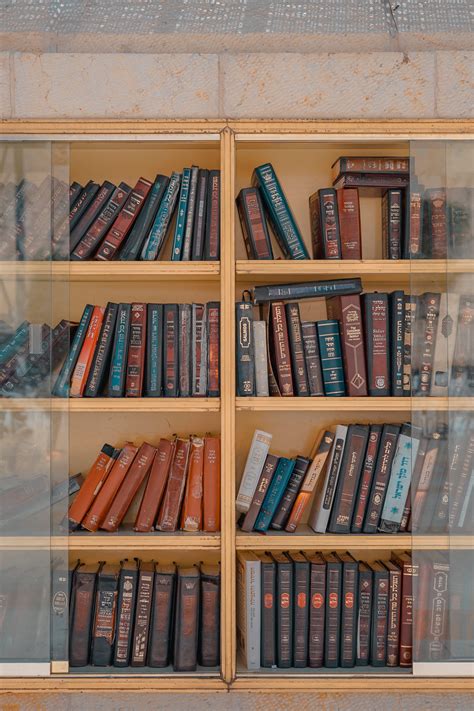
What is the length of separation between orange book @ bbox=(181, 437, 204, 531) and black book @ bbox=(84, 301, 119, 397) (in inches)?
13.2

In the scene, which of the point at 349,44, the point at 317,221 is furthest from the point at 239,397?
the point at 349,44

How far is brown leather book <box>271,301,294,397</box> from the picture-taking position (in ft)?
6.85

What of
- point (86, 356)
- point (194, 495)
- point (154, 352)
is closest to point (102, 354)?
point (86, 356)

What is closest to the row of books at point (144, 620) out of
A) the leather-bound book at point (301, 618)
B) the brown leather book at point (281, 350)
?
the leather-bound book at point (301, 618)

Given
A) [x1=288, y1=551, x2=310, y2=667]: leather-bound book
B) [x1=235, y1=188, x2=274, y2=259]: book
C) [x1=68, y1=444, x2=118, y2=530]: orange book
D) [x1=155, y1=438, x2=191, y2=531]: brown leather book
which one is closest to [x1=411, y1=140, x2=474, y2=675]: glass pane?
[x1=288, y1=551, x2=310, y2=667]: leather-bound book

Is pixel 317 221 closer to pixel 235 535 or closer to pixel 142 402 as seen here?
pixel 142 402

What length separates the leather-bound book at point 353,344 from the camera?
2086 mm

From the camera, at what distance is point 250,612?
2.03 metres

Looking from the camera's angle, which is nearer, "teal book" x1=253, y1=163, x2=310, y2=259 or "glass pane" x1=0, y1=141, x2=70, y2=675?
"glass pane" x1=0, y1=141, x2=70, y2=675

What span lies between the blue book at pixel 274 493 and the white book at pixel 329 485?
0.35ft

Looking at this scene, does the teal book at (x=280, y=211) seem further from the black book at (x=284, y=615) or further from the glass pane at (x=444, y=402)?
the black book at (x=284, y=615)

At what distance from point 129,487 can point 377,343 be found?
0.83m

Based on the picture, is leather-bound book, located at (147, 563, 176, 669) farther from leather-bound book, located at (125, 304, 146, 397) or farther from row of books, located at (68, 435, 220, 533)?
leather-bound book, located at (125, 304, 146, 397)

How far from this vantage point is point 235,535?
2.03 metres
